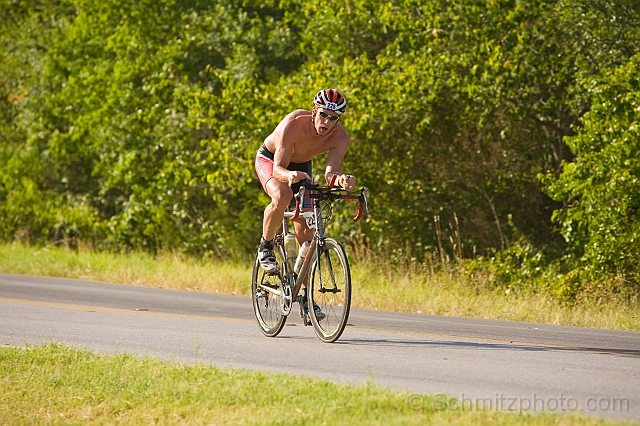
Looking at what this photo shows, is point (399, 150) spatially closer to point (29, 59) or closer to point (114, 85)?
point (114, 85)

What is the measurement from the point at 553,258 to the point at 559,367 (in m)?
12.1

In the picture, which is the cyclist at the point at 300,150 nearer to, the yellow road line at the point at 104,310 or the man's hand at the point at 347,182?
the man's hand at the point at 347,182

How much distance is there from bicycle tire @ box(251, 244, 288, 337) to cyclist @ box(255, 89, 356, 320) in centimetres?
11

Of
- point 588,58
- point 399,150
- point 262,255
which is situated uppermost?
point 588,58

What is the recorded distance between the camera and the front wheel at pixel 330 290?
8.32m

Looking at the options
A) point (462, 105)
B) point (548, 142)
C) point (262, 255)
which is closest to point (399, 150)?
point (462, 105)

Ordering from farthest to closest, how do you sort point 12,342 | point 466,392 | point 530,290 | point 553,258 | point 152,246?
1. point 152,246
2. point 553,258
3. point 530,290
4. point 12,342
5. point 466,392

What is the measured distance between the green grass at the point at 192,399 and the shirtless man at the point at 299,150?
1882mm

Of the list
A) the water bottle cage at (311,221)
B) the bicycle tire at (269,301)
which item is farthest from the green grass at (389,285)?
the water bottle cage at (311,221)

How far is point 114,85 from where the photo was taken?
24.4m

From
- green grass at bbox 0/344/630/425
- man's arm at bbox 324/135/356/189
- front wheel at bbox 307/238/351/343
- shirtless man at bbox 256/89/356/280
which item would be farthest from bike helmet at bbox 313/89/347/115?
green grass at bbox 0/344/630/425

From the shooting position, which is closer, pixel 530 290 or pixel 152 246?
pixel 530 290

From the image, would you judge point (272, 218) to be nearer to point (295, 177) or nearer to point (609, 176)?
point (295, 177)

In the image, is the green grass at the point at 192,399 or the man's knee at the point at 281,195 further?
the man's knee at the point at 281,195
